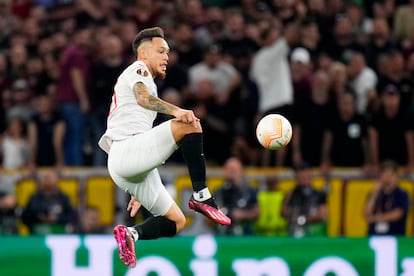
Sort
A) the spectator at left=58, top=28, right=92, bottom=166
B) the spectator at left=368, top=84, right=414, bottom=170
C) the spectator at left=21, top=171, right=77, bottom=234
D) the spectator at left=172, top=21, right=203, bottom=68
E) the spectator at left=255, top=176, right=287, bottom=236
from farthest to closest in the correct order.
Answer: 1. the spectator at left=172, top=21, right=203, bottom=68
2. the spectator at left=58, top=28, right=92, bottom=166
3. the spectator at left=368, top=84, right=414, bottom=170
4. the spectator at left=21, top=171, right=77, bottom=234
5. the spectator at left=255, top=176, right=287, bottom=236

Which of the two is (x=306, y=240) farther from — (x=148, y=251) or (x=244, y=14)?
(x=244, y=14)

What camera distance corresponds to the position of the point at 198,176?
11430 mm

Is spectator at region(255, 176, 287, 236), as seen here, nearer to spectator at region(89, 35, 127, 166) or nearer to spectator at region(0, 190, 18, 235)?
spectator at region(89, 35, 127, 166)

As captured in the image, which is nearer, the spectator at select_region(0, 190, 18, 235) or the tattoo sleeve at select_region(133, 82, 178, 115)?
the tattoo sleeve at select_region(133, 82, 178, 115)

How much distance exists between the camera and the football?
1144 cm

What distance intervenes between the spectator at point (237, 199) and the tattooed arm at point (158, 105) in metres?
5.77

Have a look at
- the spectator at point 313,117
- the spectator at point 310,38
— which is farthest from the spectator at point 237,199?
the spectator at point 310,38

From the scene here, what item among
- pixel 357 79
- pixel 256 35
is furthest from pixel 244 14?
pixel 357 79

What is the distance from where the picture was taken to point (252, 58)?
18719mm

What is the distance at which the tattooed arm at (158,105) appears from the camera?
10.9 metres

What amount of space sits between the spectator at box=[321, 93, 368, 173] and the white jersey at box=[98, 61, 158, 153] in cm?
696

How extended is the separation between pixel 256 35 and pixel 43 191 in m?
3.99

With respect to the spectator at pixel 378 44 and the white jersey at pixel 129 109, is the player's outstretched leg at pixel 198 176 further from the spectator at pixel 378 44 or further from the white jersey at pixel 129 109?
the spectator at pixel 378 44

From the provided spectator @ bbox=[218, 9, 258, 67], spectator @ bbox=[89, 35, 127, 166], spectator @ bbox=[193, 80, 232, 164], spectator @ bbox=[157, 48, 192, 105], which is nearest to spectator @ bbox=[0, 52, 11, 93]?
spectator @ bbox=[89, 35, 127, 166]
